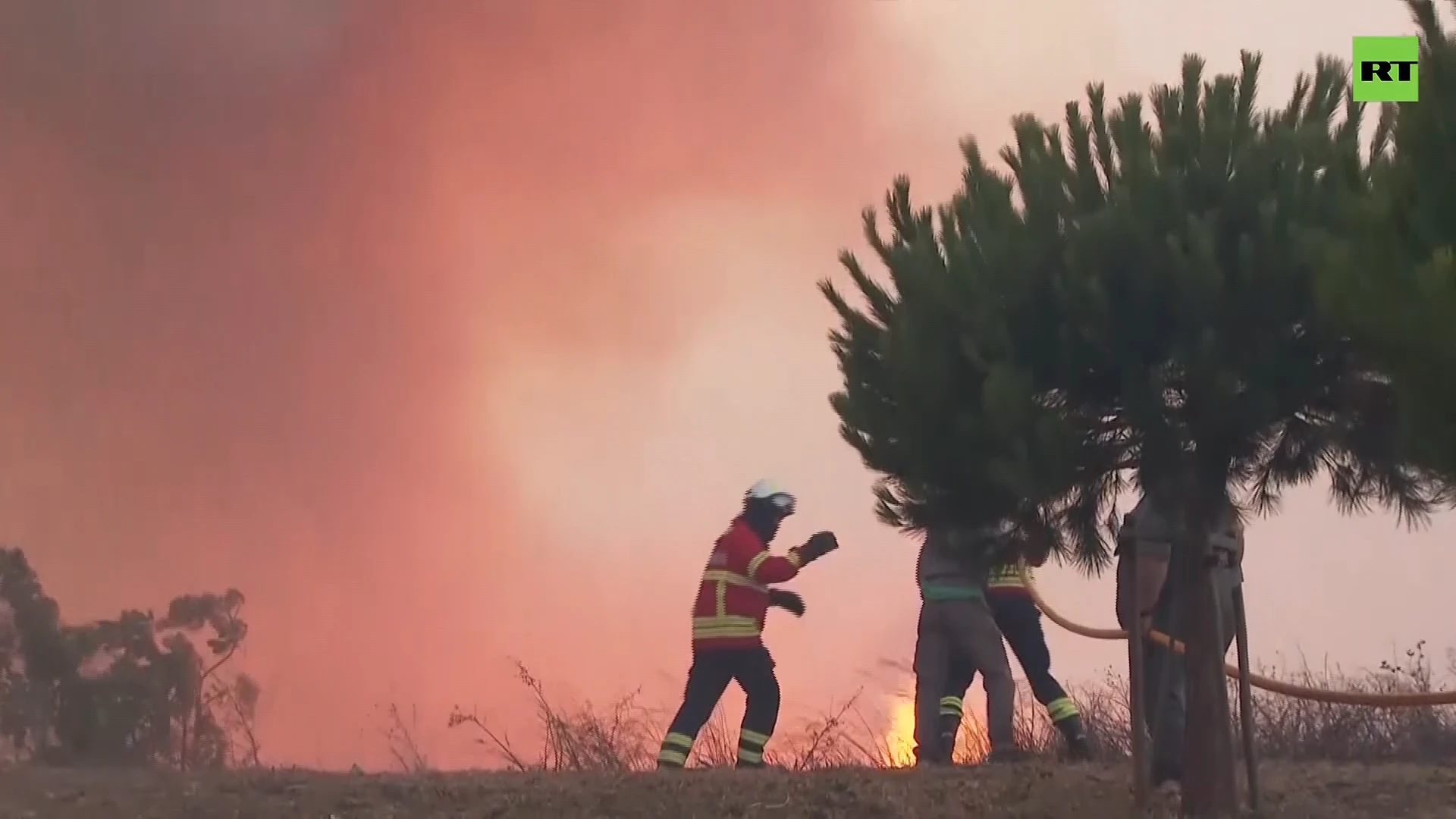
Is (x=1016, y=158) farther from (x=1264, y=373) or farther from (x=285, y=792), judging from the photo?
(x=285, y=792)

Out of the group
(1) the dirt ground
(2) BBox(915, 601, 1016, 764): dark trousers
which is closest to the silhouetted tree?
(1) the dirt ground

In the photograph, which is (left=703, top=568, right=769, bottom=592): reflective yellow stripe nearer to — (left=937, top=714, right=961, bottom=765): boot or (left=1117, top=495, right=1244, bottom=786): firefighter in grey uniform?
(left=937, top=714, right=961, bottom=765): boot

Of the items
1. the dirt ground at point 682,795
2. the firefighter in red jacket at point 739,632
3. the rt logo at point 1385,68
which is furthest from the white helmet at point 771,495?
the rt logo at point 1385,68

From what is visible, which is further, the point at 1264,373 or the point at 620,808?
the point at 620,808

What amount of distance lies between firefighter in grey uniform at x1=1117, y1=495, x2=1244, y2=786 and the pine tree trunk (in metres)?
0.03

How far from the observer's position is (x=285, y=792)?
390cm

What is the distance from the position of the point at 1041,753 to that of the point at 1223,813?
237cm

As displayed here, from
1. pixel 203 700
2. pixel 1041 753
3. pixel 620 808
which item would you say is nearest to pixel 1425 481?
pixel 620 808

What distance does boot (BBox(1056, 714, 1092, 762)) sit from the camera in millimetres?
5582

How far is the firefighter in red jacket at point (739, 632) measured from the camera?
227 inches

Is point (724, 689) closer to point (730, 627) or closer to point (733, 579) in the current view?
point (730, 627)

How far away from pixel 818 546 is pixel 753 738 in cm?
91

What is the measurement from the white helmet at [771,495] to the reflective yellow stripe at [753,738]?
1.12 m

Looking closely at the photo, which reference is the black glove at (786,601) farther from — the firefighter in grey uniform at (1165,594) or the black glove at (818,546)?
the firefighter in grey uniform at (1165,594)
